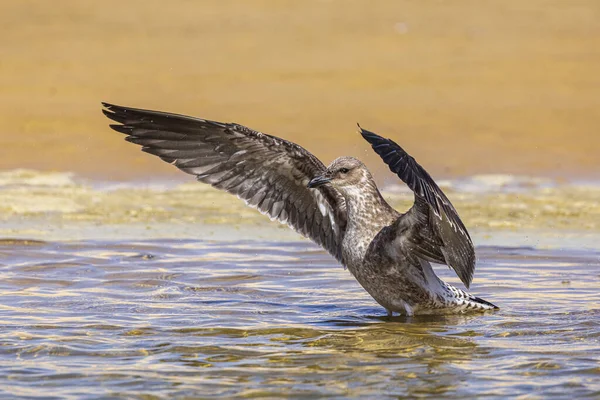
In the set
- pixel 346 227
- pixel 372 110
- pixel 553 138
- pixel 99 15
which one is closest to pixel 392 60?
pixel 372 110

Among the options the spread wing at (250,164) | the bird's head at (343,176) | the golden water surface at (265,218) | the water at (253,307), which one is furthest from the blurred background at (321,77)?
the bird's head at (343,176)

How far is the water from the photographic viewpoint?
6156 mm

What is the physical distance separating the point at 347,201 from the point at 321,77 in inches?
383

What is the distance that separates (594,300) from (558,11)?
13274 mm

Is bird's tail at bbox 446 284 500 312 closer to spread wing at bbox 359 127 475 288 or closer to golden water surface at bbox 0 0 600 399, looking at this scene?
golden water surface at bbox 0 0 600 399

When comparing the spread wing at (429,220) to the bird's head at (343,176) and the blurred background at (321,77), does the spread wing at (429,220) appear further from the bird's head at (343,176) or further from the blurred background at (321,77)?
the blurred background at (321,77)

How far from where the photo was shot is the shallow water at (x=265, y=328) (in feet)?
20.0

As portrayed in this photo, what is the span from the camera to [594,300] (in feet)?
26.6

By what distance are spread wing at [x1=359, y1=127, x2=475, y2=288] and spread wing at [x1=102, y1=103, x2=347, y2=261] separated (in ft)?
3.11

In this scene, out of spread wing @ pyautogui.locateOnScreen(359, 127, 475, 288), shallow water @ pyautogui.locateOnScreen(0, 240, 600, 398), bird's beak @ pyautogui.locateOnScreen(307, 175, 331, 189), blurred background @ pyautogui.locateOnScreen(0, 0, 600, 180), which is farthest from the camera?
blurred background @ pyautogui.locateOnScreen(0, 0, 600, 180)

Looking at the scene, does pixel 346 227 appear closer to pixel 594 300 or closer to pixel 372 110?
pixel 594 300

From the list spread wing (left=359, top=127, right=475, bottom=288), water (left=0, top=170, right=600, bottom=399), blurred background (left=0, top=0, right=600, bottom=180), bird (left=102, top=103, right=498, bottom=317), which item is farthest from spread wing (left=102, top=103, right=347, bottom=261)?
blurred background (left=0, top=0, right=600, bottom=180)

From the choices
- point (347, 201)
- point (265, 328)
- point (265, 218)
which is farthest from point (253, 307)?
point (265, 218)

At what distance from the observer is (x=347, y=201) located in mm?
7895
